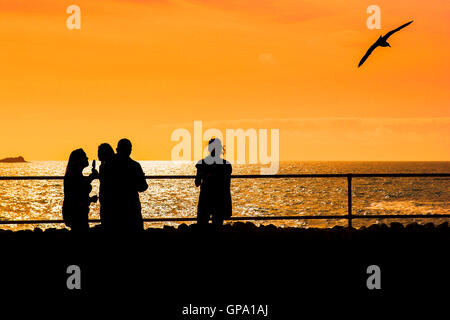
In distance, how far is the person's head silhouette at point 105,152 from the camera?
7010 mm

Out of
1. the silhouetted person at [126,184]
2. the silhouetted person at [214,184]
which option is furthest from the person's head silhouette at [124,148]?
the silhouetted person at [214,184]

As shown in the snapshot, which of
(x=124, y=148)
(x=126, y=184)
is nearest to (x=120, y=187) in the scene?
(x=126, y=184)

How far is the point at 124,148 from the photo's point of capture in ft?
22.4

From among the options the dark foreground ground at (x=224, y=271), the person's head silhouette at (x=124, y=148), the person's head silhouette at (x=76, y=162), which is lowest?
the dark foreground ground at (x=224, y=271)

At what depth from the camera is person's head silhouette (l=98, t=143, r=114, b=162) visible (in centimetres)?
701

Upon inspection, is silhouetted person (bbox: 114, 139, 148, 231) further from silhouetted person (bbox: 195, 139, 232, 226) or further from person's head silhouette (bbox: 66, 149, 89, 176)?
silhouetted person (bbox: 195, 139, 232, 226)

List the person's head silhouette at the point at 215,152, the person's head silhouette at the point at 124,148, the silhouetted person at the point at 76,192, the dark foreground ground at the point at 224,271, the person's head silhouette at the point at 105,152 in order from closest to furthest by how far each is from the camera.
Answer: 1. the dark foreground ground at the point at 224,271
2. the person's head silhouette at the point at 124,148
3. the person's head silhouette at the point at 105,152
4. the silhouetted person at the point at 76,192
5. the person's head silhouette at the point at 215,152

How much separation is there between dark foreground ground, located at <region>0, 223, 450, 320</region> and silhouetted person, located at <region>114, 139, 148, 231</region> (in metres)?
0.22

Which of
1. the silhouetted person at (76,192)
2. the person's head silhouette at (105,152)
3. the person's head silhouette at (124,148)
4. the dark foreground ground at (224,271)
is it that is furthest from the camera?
the silhouetted person at (76,192)

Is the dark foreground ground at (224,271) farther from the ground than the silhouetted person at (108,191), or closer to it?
closer to it

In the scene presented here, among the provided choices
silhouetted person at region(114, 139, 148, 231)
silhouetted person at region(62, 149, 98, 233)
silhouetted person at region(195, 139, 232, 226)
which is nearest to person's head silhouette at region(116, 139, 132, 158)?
silhouetted person at region(114, 139, 148, 231)

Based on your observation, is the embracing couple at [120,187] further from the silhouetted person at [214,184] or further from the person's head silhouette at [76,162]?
the silhouetted person at [214,184]
